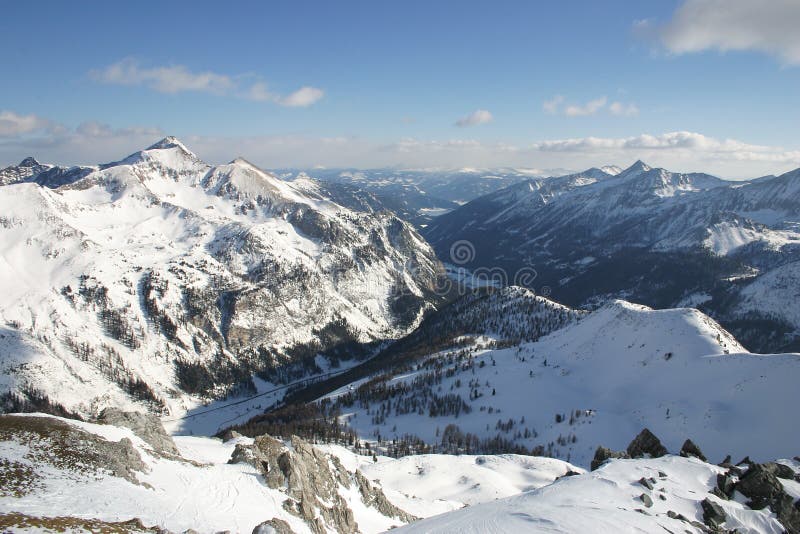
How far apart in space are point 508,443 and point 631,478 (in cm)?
11484

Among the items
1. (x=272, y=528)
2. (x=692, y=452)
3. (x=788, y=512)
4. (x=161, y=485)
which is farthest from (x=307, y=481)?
(x=692, y=452)

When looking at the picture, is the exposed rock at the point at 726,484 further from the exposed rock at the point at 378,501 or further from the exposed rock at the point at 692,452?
the exposed rock at the point at 378,501

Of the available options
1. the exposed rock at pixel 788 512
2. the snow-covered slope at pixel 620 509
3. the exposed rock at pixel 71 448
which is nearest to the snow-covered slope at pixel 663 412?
the snow-covered slope at pixel 620 509

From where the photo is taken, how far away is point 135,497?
44344 millimetres

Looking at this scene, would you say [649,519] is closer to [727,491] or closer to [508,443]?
[727,491]

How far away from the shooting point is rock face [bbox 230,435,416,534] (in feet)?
203

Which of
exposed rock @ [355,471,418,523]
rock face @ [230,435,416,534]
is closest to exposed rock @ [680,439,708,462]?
exposed rock @ [355,471,418,523]

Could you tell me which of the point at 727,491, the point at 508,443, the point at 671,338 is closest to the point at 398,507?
the point at 727,491

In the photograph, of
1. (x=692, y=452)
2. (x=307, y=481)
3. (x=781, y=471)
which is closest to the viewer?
(x=781, y=471)

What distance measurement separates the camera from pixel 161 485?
5088 cm

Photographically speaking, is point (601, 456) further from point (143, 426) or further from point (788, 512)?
point (143, 426)

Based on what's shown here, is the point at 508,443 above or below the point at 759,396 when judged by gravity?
below

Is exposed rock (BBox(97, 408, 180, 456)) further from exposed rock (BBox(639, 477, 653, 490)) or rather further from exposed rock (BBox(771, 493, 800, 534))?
exposed rock (BBox(771, 493, 800, 534))

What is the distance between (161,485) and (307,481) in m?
24.0
